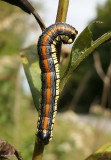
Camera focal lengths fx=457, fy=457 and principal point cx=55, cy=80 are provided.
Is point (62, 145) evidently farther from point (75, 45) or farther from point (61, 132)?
point (75, 45)

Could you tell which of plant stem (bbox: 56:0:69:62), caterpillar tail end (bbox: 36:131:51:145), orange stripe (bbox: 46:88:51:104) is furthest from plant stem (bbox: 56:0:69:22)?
caterpillar tail end (bbox: 36:131:51:145)

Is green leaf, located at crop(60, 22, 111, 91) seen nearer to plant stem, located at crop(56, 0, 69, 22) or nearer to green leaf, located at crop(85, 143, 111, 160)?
plant stem, located at crop(56, 0, 69, 22)

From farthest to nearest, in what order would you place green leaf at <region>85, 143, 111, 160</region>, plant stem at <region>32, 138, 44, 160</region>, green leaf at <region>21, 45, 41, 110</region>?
green leaf at <region>21, 45, 41, 110</region> → green leaf at <region>85, 143, 111, 160</region> → plant stem at <region>32, 138, 44, 160</region>

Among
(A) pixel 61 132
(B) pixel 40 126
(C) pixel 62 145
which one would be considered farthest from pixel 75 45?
(A) pixel 61 132

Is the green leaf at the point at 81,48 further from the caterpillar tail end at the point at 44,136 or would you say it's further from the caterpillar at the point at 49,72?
the caterpillar tail end at the point at 44,136

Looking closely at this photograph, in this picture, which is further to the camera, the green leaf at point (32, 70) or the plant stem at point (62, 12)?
the green leaf at point (32, 70)

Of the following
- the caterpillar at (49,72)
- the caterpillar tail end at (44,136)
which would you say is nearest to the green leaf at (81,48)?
the caterpillar at (49,72)

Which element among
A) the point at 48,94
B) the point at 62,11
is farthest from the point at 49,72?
the point at 62,11
